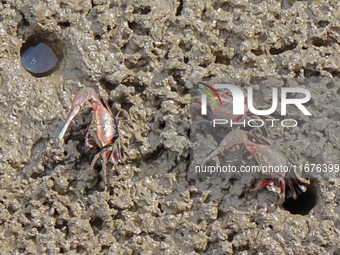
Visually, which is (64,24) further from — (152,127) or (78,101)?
(152,127)

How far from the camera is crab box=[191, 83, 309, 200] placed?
86.1 inches

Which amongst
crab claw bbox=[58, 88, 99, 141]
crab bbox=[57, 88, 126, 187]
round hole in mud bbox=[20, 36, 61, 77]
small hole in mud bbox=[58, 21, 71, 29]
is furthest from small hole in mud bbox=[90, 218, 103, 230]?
small hole in mud bbox=[58, 21, 71, 29]

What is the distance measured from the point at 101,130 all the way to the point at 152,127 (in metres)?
0.18

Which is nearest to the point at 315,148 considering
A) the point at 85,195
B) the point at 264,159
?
the point at 264,159

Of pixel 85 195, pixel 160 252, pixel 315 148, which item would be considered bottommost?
pixel 160 252

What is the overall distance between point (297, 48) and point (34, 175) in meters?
0.95

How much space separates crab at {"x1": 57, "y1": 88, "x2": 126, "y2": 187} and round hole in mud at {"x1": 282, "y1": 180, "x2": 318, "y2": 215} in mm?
545

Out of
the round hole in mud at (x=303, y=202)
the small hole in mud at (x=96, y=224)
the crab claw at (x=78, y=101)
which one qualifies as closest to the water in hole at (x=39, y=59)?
the crab claw at (x=78, y=101)

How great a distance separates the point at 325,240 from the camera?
2160 mm

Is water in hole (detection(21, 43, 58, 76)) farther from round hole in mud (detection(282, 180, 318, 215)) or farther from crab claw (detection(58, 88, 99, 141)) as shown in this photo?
round hole in mud (detection(282, 180, 318, 215))

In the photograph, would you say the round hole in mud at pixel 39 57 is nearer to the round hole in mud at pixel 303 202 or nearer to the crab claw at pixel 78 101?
→ the crab claw at pixel 78 101

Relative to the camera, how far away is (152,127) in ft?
7.49

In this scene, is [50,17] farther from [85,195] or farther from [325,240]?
[325,240]

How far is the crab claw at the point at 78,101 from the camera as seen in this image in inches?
87.7
